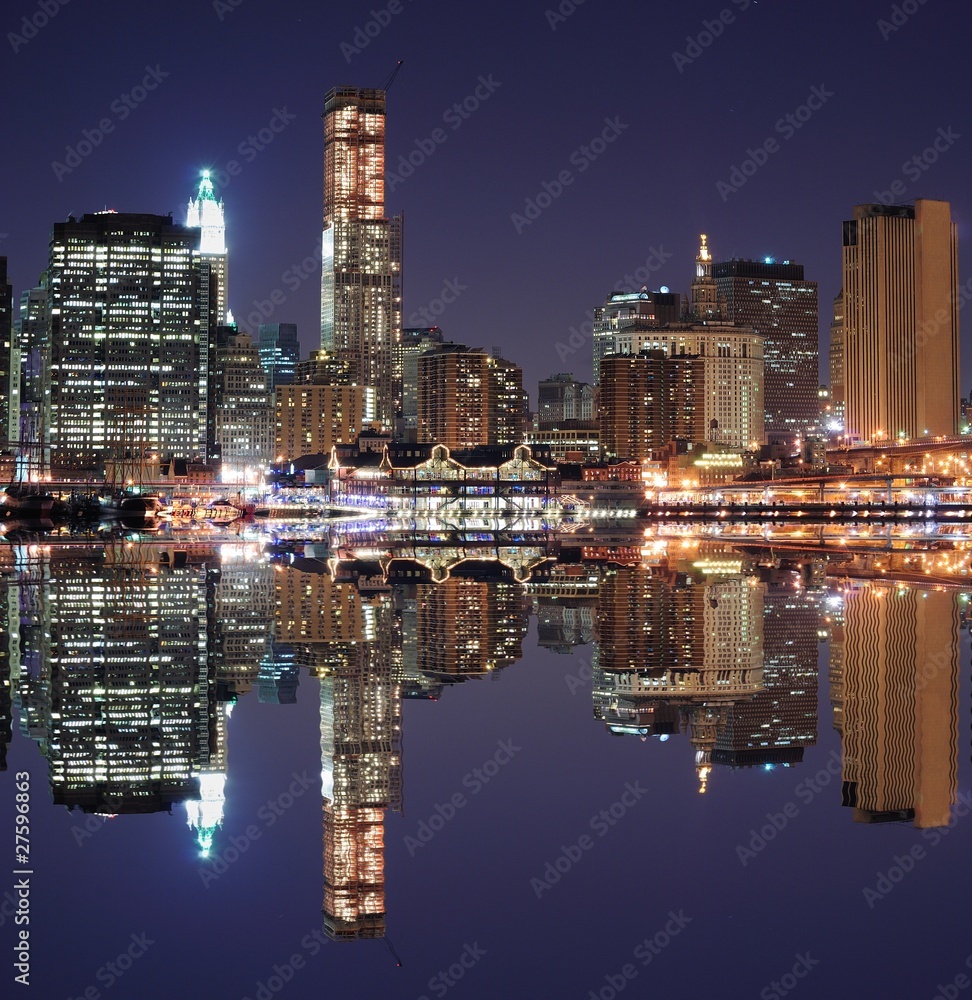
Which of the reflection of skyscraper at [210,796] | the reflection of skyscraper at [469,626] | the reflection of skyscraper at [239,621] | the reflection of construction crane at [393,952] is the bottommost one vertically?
the reflection of construction crane at [393,952]

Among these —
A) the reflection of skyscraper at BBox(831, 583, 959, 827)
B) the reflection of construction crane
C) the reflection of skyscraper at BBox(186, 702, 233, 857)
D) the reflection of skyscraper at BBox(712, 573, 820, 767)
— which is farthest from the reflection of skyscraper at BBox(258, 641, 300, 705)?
the reflection of construction crane

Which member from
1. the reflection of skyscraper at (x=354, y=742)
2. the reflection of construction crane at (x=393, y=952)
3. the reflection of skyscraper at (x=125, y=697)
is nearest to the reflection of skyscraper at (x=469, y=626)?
the reflection of skyscraper at (x=354, y=742)

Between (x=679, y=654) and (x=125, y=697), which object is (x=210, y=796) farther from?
(x=679, y=654)

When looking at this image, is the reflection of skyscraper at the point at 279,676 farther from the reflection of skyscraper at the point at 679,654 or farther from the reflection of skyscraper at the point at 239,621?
the reflection of skyscraper at the point at 679,654

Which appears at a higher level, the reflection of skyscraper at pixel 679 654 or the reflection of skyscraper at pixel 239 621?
the reflection of skyscraper at pixel 239 621

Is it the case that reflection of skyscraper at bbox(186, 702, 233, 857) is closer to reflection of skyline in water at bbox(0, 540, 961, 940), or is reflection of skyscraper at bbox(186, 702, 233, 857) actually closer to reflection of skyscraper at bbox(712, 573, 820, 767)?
reflection of skyline in water at bbox(0, 540, 961, 940)

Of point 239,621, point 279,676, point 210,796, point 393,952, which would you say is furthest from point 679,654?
point 393,952

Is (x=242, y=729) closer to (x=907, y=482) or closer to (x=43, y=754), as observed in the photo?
(x=43, y=754)
